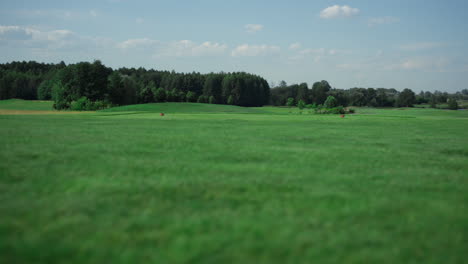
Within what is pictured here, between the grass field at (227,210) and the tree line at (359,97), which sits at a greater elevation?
the tree line at (359,97)

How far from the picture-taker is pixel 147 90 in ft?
315

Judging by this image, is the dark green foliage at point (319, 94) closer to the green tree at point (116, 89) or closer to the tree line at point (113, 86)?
the tree line at point (113, 86)

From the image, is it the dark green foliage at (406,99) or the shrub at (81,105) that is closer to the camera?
the shrub at (81,105)

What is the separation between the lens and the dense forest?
7319 centimetres

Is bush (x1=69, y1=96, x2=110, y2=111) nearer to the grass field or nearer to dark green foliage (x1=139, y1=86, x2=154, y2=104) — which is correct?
dark green foliage (x1=139, y1=86, x2=154, y2=104)

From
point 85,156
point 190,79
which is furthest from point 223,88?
point 85,156

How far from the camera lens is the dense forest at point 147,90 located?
7319 cm

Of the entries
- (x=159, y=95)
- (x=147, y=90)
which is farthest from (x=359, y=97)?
(x=147, y=90)

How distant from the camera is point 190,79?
133500 millimetres

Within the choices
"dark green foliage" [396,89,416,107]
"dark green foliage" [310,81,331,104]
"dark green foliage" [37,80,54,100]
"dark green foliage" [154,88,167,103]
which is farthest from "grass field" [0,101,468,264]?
"dark green foliage" [310,81,331,104]

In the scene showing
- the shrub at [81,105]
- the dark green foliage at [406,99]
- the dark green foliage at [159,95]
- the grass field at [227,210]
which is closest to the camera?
the grass field at [227,210]

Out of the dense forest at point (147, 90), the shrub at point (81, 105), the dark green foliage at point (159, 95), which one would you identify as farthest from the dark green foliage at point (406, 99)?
the shrub at point (81, 105)

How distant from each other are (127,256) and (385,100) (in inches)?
4883

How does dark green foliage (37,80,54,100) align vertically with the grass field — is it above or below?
above
